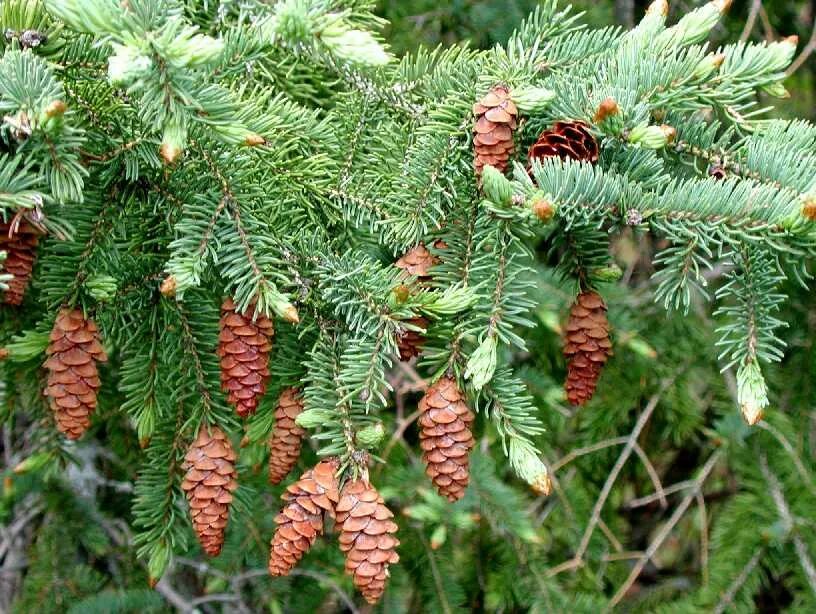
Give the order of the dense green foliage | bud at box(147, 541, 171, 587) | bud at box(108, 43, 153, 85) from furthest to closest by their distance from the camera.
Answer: bud at box(147, 541, 171, 587), the dense green foliage, bud at box(108, 43, 153, 85)

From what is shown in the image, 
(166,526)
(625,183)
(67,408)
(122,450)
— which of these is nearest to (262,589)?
(122,450)

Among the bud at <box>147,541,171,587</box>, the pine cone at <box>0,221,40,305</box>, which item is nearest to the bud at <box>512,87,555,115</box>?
the pine cone at <box>0,221,40,305</box>

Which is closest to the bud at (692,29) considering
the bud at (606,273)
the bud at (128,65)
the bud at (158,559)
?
the bud at (606,273)

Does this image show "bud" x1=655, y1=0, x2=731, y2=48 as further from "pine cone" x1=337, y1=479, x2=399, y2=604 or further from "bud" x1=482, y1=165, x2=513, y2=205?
"pine cone" x1=337, y1=479, x2=399, y2=604

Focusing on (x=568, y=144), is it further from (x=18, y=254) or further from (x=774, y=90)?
(x=18, y=254)

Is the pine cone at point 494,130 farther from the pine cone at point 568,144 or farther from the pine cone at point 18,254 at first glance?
the pine cone at point 18,254

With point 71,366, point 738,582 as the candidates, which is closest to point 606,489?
point 738,582
